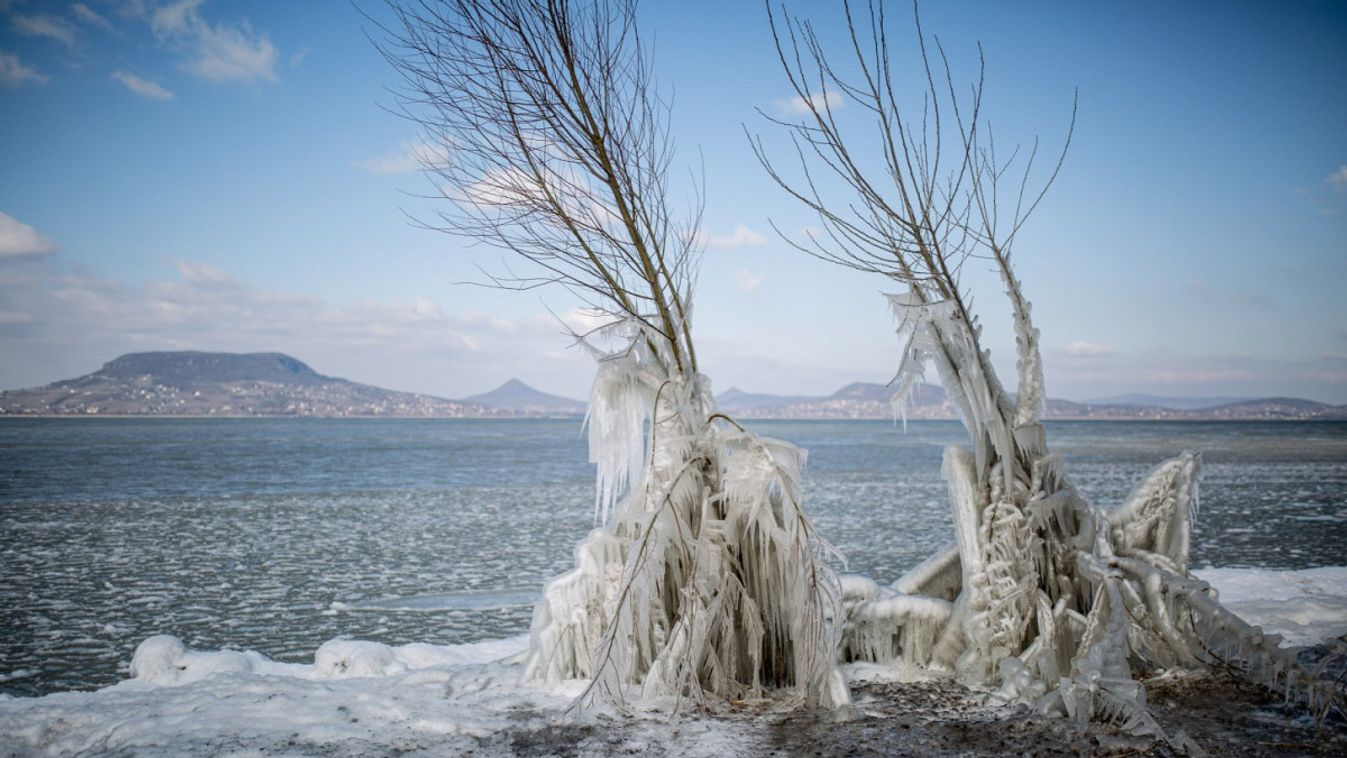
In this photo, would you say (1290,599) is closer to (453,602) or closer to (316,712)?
(316,712)

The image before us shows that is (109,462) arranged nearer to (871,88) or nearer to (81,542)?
→ (81,542)

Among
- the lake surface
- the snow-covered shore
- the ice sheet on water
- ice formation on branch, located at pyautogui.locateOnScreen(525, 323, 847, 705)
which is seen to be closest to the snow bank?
the snow-covered shore

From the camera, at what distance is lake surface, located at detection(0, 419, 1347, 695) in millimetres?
7836

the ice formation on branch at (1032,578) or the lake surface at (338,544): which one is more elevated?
the ice formation on branch at (1032,578)

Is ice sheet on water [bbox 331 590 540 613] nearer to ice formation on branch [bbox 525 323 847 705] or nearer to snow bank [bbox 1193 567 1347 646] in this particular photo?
ice formation on branch [bbox 525 323 847 705]

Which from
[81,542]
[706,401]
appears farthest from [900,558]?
[81,542]

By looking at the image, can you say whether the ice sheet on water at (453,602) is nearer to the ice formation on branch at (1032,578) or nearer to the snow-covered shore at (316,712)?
the snow-covered shore at (316,712)

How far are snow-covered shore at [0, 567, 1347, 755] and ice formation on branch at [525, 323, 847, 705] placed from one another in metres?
0.30

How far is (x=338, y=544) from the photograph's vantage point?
43.8 feet

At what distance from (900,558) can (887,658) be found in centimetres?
627

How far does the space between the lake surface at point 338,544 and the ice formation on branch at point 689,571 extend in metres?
2.95

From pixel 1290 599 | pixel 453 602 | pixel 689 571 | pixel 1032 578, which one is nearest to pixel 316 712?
pixel 689 571

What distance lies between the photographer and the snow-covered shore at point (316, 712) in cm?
398

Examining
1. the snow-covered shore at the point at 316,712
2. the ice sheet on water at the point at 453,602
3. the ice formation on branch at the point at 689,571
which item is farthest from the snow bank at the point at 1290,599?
the ice sheet on water at the point at 453,602
